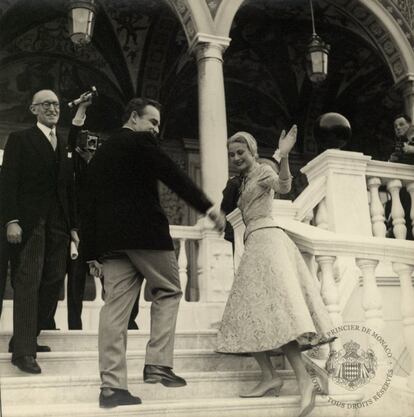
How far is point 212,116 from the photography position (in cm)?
734

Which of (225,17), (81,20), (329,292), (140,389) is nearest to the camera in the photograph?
(140,389)

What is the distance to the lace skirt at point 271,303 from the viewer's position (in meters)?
3.24

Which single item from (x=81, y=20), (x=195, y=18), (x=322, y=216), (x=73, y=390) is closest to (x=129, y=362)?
(x=73, y=390)

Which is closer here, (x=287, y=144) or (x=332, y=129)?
(x=287, y=144)

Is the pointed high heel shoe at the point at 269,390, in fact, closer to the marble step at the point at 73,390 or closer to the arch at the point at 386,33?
the marble step at the point at 73,390

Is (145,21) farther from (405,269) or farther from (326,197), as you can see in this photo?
(405,269)

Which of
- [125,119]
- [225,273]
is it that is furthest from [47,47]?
[125,119]

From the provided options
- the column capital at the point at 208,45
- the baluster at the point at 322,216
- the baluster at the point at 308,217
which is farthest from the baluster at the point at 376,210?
the column capital at the point at 208,45

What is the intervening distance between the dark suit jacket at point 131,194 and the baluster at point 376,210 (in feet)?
7.37

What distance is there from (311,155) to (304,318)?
32.1 ft

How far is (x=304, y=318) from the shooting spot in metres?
3.21

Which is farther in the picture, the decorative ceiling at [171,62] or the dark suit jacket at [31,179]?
the decorative ceiling at [171,62]

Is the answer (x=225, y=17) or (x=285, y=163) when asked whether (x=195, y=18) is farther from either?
(x=285, y=163)

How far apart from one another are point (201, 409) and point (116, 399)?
0.39 metres
